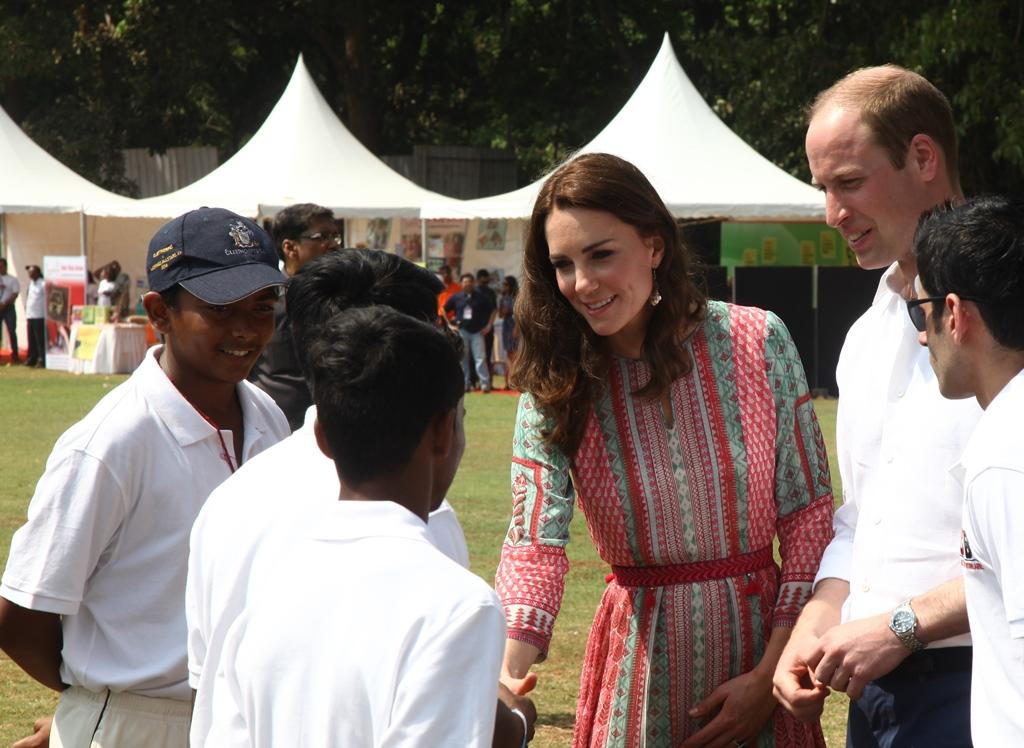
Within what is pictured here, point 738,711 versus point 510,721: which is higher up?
point 510,721

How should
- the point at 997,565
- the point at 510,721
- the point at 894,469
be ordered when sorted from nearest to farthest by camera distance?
1. the point at 510,721
2. the point at 997,565
3. the point at 894,469

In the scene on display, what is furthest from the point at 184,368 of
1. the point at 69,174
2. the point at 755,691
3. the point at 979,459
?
the point at 69,174

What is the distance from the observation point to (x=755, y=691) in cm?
323

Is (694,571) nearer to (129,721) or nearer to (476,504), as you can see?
(129,721)

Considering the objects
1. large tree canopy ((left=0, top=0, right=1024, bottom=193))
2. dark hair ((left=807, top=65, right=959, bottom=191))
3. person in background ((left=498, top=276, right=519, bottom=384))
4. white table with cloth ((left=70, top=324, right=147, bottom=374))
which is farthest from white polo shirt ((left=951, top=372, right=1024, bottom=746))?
large tree canopy ((left=0, top=0, right=1024, bottom=193))

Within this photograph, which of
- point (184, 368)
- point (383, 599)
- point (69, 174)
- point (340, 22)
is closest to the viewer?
point (383, 599)

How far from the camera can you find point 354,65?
3691cm

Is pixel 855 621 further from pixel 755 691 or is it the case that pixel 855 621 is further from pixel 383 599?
pixel 383 599

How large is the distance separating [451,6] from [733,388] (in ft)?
120

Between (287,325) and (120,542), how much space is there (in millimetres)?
3544

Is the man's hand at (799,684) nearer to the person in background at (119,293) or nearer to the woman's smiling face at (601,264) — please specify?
the woman's smiling face at (601,264)

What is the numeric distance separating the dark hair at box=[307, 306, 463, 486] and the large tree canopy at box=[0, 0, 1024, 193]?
2943cm

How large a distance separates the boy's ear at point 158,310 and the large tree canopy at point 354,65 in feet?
92.6

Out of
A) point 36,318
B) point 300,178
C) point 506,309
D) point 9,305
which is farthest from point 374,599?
point 9,305
